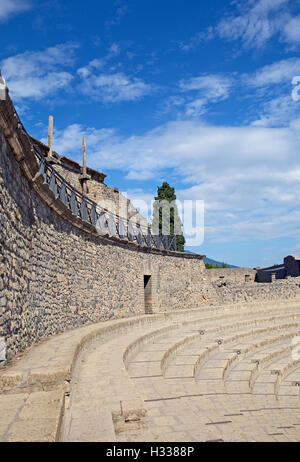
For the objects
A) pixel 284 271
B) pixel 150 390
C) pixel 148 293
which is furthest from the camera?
pixel 284 271

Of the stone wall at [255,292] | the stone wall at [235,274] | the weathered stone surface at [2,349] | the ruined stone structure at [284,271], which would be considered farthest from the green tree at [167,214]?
the weathered stone surface at [2,349]

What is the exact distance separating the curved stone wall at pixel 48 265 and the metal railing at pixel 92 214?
45 cm

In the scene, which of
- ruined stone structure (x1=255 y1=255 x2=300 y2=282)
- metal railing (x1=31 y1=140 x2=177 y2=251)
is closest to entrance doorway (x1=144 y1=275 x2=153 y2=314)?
metal railing (x1=31 y1=140 x2=177 y2=251)

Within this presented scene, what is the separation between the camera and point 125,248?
15031 millimetres

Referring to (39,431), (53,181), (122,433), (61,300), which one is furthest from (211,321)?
(39,431)

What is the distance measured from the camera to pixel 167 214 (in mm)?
30906

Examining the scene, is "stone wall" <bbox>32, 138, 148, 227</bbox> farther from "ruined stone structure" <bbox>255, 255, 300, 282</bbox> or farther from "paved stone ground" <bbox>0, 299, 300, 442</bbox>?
"paved stone ground" <bbox>0, 299, 300, 442</bbox>

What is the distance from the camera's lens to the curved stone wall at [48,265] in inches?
208

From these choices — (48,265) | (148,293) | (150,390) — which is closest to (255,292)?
(148,293)

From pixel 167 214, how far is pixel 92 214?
1881 centimetres

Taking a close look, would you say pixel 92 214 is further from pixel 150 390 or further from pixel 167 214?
pixel 167 214

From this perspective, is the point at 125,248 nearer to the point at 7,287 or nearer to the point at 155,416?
the point at 7,287

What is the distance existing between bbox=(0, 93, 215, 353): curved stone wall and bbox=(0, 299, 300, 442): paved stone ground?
2.67ft
